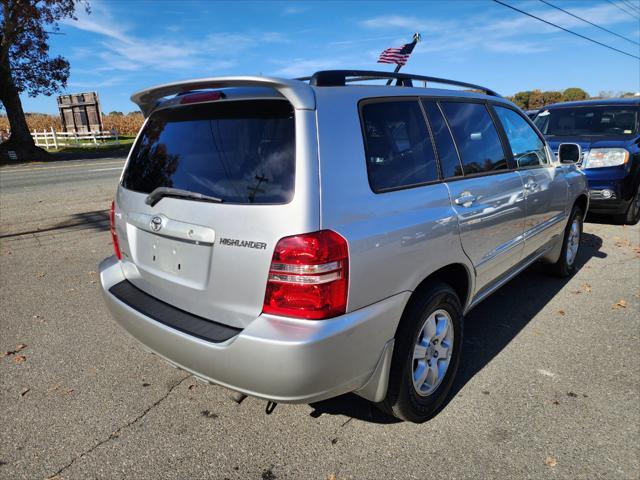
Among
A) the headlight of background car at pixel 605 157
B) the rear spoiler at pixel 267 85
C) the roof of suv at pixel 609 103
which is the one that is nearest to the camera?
the rear spoiler at pixel 267 85

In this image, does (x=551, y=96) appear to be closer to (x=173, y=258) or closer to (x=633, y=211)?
(x=633, y=211)

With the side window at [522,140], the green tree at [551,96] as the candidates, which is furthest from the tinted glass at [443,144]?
the green tree at [551,96]

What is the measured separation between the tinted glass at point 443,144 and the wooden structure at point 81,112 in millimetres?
31533

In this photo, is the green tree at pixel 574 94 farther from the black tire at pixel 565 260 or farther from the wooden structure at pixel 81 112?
the black tire at pixel 565 260

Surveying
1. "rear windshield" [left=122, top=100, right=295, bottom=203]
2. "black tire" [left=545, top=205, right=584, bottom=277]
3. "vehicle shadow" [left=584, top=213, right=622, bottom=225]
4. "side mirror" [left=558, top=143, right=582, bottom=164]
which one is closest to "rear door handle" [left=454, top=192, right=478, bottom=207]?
"rear windshield" [left=122, top=100, right=295, bottom=203]

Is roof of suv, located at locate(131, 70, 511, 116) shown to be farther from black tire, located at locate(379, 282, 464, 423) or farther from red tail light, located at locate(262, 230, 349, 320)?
black tire, located at locate(379, 282, 464, 423)

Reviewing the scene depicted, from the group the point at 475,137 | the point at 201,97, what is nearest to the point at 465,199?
the point at 475,137

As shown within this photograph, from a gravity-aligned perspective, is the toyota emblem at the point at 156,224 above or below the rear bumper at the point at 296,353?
above

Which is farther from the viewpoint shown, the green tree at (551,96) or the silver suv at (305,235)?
the green tree at (551,96)

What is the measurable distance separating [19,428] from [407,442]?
87.4 inches

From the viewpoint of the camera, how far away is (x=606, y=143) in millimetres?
7078

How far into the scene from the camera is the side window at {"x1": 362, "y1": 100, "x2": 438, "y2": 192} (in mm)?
2284

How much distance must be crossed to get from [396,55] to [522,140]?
474 centimetres

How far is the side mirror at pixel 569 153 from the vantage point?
4.46 m
